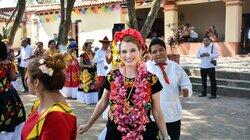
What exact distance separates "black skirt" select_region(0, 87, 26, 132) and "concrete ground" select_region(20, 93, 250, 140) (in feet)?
7.18

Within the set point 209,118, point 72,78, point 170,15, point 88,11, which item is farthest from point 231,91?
point 88,11

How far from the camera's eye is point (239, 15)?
1962cm

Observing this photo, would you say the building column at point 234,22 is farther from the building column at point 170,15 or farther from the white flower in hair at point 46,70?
the white flower in hair at point 46,70

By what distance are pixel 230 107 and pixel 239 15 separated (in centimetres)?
1020

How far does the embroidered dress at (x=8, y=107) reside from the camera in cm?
515

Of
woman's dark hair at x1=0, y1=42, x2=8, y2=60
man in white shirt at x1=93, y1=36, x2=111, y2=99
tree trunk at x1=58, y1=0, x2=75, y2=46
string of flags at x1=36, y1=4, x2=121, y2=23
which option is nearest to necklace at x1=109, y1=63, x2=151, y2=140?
woman's dark hair at x1=0, y1=42, x2=8, y2=60

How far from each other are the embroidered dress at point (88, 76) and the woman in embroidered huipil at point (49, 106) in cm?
849

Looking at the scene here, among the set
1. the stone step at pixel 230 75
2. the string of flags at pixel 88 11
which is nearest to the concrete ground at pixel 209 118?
the stone step at pixel 230 75

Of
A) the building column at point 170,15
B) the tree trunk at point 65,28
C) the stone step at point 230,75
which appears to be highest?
the building column at point 170,15

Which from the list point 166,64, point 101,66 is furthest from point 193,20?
point 166,64

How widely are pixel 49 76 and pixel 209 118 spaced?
261 inches

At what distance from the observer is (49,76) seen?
2.92 metres

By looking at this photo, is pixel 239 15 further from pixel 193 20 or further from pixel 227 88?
pixel 227 88

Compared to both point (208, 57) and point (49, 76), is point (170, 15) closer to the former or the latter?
point (208, 57)
